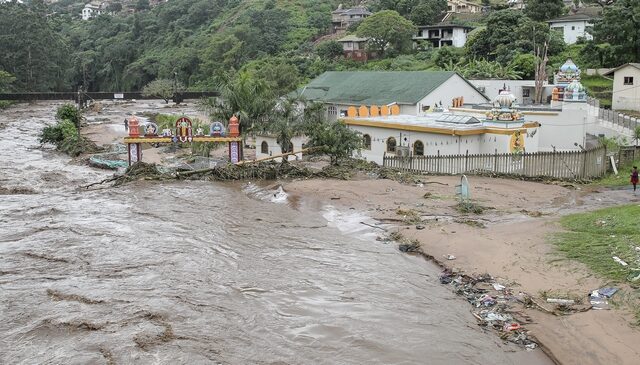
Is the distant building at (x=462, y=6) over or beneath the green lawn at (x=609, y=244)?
over

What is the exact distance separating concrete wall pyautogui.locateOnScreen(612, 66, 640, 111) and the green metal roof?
13693 mm

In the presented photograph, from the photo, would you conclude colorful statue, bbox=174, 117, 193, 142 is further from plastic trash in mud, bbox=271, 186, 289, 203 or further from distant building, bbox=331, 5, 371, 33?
distant building, bbox=331, 5, 371, 33

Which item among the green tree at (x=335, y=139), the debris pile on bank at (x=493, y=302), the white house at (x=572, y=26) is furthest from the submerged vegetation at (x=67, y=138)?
the white house at (x=572, y=26)

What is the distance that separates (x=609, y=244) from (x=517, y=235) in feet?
9.36

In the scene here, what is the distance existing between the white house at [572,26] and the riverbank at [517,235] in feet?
156

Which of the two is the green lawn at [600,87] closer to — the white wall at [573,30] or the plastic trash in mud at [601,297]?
the white wall at [573,30]

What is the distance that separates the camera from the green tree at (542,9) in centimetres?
7506

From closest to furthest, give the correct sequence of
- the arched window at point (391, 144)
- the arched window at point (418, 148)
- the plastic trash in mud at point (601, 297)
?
1. the plastic trash in mud at point (601, 297)
2. the arched window at point (418, 148)
3. the arched window at point (391, 144)

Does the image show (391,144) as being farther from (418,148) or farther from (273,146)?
(273,146)

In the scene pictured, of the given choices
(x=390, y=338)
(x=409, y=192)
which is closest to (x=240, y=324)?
(x=390, y=338)

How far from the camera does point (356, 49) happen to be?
299 feet

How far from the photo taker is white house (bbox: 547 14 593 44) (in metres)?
71.1

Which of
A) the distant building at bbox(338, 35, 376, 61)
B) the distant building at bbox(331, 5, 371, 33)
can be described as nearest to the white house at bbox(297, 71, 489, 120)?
the distant building at bbox(338, 35, 376, 61)

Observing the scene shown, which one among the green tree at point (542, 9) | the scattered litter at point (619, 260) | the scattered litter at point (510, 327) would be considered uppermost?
the green tree at point (542, 9)
